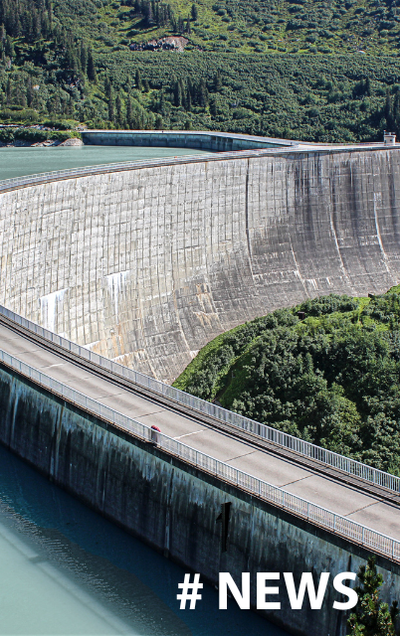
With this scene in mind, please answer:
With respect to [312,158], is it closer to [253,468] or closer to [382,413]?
[382,413]

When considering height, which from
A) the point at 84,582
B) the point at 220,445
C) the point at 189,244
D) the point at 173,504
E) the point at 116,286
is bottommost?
the point at 84,582

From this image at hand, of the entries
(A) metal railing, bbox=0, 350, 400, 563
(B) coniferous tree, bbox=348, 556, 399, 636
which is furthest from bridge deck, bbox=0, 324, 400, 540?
(B) coniferous tree, bbox=348, 556, 399, 636

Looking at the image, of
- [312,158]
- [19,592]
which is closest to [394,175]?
[312,158]

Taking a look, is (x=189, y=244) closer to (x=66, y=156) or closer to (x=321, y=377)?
(x=321, y=377)


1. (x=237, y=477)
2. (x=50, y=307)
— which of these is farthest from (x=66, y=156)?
(x=237, y=477)

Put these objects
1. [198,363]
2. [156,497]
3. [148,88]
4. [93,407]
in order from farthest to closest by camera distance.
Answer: [148,88], [198,363], [93,407], [156,497]

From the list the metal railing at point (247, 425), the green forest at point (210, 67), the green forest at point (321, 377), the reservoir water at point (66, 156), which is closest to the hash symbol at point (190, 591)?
the metal railing at point (247, 425)
